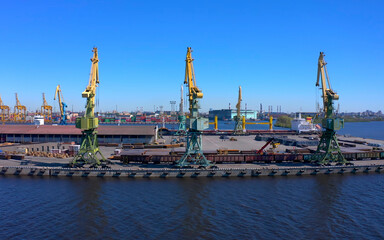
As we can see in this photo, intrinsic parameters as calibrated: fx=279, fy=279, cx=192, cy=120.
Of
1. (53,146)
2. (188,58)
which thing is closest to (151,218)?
(188,58)

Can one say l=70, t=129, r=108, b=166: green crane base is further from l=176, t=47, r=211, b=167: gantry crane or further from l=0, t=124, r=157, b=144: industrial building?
l=0, t=124, r=157, b=144: industrial building

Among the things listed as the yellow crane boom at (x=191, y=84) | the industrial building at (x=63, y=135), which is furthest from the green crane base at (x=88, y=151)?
the industrial building at (x=63, y=135)

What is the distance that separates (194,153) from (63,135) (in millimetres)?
46079

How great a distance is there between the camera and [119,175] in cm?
4372

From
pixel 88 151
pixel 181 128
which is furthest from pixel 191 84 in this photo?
pixel 181 128

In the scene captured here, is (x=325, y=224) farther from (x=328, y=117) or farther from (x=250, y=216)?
(x=328, y=117)

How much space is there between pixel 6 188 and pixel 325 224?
39.4m

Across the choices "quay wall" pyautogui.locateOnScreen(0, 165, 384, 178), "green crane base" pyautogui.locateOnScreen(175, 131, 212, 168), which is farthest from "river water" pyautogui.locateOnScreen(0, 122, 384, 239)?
"green crane base" pyautogui.locateOnScreen(175, 131, 212, 168)

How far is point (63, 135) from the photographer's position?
252ft

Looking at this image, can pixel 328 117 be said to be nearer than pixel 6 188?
No

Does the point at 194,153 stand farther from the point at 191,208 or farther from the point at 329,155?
the point at 329,155

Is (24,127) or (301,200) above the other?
(24,127)

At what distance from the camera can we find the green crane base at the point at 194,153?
154 feet

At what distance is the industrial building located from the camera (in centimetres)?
7656
